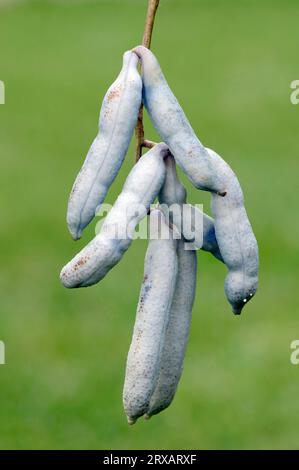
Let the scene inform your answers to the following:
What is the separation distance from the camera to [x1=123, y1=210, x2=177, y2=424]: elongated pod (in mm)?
1282

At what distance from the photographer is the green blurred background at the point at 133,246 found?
378 centimetres

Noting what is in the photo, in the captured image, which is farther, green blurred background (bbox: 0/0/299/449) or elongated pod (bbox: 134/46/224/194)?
green blurred background (bbox: 0/0/299/449)

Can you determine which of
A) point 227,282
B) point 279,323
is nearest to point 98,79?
point 279,323

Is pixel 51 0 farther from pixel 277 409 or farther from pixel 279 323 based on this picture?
pixel 277 409

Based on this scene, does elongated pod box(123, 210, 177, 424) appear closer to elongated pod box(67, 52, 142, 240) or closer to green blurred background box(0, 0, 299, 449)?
elongated pod box(67, 52, 142, 240)

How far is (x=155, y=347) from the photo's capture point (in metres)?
1.29

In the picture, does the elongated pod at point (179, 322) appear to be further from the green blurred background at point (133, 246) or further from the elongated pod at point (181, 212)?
the green blurred background at point (133, 246)

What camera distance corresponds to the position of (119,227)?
1245mm

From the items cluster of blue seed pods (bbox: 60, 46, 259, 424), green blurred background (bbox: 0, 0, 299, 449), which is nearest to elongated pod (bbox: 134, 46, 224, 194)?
cluster of blue seed pods (bbox: 60, 46, 259, 424)

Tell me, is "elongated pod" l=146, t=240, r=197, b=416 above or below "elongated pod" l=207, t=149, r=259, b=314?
below

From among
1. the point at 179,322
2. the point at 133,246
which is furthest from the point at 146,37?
the point at 133,246

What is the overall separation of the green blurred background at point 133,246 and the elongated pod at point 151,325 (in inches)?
92.8

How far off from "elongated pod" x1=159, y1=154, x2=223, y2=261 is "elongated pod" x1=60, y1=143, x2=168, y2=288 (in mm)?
26

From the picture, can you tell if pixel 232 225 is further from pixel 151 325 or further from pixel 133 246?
pixel 133 246
